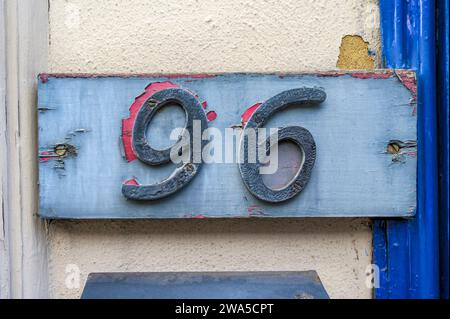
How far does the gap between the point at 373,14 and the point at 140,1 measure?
367 millimetres

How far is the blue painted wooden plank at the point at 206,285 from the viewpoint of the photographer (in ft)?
1.89

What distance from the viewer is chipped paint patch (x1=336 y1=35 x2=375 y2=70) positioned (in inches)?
25.6

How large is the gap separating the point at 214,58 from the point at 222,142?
0.14 meters

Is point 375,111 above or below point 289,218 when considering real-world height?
above

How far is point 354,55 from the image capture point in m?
0.65

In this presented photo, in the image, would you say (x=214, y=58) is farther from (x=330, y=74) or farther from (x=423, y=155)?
(x=423, y=155)

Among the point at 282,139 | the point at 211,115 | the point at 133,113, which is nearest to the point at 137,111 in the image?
the point at 133,113

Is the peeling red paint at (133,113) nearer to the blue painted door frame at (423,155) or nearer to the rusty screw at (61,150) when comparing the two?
the rusty screw at (61,150)

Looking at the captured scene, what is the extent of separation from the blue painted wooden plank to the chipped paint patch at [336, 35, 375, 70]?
1.09 feet

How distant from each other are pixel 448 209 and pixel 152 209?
0.45m

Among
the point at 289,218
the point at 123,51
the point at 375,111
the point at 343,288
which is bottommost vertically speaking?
the point at 343,288

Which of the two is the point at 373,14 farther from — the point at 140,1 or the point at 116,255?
the point at 116,255

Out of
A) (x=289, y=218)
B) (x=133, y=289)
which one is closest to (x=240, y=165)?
(x=289, y=218)

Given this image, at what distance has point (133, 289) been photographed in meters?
0.59
